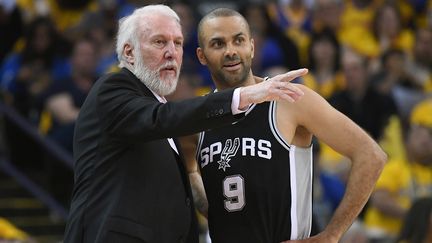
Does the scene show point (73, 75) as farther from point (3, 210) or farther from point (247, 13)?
point (247, 13)

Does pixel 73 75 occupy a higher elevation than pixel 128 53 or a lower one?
lower

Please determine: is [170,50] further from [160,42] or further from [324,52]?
[324,52]

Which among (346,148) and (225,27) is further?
(225,27)

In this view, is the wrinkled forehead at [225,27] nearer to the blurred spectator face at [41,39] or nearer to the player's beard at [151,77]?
the player's beard at [151,77]

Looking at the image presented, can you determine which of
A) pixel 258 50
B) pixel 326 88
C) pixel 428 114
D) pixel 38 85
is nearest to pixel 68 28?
pixel 38 85

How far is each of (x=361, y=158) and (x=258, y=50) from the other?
20.8 feet

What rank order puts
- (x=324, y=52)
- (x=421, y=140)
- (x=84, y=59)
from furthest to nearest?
(x=324, y=52) → (x=84, y=59) → (x=421, y=140)

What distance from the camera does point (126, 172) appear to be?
4711 mm

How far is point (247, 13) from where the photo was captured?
38.6 feet

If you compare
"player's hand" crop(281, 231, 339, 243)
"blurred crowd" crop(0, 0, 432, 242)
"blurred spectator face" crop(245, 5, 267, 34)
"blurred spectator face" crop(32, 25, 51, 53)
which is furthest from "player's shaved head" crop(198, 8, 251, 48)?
"blurred spectator face" crop(245, 5, 267, 34)

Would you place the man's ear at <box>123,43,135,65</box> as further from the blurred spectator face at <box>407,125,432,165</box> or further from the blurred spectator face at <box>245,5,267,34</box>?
the blurred spectator face at <box>245,5,267,34</box>

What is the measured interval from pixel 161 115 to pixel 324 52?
6963mm

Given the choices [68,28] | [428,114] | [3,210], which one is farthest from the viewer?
[68,28]

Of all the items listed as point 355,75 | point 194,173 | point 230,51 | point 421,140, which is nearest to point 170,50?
point 230,51
